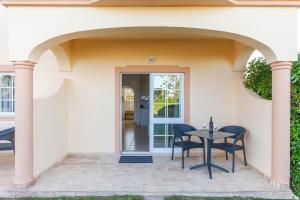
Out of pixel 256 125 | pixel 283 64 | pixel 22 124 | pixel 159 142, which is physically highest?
pixel 283 64

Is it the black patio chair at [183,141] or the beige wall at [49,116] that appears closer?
the beige wall at [49,116]

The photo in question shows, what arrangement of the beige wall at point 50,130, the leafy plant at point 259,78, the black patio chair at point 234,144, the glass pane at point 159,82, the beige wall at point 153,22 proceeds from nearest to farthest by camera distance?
the beige wall at point 153,22 < the beige wall at point 50,130 < the black patio chair at point 234,144 < the leafy plant at point 259,78 < the glass pane at point 159,82

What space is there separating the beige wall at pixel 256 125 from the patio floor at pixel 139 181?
278 mm

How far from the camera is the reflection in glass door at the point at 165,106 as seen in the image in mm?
6402

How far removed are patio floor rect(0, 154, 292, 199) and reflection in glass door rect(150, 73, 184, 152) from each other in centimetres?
93

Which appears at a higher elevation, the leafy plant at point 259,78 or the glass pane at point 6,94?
the leafy plant at point 259,78

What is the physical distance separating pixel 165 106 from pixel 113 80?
153cm

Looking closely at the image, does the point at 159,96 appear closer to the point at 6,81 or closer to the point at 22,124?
the point at 22,124

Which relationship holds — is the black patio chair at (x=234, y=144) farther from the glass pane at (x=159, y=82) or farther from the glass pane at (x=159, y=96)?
the glass pane at (x=159, y=82)

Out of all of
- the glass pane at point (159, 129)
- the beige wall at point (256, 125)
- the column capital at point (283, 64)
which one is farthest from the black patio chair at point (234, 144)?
the column capital at point (283, 64)

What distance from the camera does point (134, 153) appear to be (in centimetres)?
639

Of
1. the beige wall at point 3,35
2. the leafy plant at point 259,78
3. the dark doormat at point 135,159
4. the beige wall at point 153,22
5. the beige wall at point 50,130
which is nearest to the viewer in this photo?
the beige wall at point 153,22

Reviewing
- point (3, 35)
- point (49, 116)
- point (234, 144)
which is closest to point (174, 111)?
point (234, 144)

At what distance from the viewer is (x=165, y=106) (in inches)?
253
